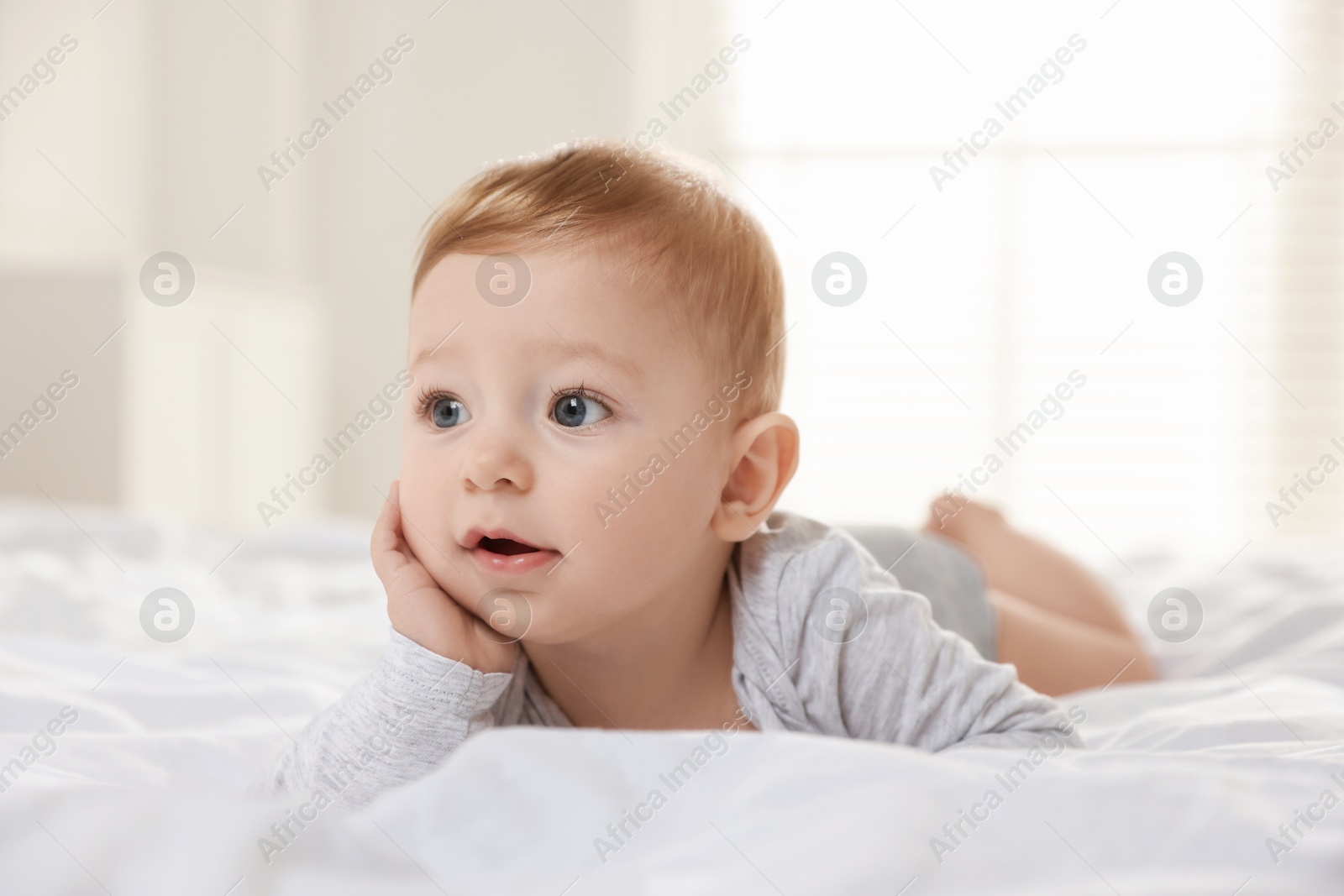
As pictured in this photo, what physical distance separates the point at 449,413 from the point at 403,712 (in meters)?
0.21

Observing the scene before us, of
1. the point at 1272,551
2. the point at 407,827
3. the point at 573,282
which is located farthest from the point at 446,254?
the point at 1272,551

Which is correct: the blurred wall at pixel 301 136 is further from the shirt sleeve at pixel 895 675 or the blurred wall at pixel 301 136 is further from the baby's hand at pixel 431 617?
the shirt sleeve at pixel 895 675

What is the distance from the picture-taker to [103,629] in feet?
3.73

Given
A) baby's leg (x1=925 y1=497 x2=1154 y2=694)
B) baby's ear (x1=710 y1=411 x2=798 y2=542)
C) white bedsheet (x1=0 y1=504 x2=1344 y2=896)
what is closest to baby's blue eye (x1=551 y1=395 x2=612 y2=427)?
baby's ear (x1=710 y1=411 x2=798 y2=542)

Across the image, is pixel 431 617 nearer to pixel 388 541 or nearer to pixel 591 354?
pixel 388 541

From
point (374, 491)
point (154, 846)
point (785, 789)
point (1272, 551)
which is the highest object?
point (1272, 551)

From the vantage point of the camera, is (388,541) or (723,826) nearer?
(723,826)

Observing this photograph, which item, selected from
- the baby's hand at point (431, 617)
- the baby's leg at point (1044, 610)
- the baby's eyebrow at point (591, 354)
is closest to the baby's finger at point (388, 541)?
the baby's hand at point (431, 617)

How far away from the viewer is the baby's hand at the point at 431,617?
29.2 inches

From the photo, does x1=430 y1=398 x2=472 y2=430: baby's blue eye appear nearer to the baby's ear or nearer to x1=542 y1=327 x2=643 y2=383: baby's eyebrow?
x1=542 y1=327 x2=643 y2=383: baby's eyebrow

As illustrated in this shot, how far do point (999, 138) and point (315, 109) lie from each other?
214 cm

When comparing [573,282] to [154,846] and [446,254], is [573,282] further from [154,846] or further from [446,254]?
[154,846]

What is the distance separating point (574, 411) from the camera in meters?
0.73

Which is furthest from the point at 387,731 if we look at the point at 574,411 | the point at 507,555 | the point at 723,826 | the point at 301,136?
the point at 301,136
